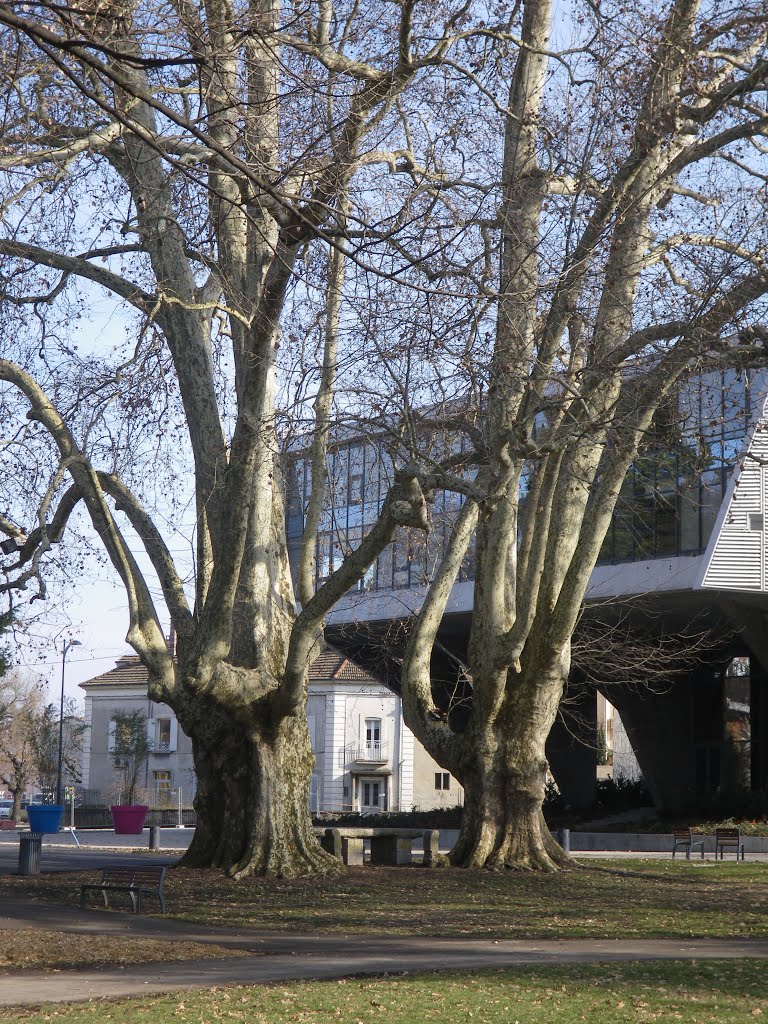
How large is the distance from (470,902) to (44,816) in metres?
18.0

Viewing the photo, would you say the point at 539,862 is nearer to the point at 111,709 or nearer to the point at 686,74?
the point at 686,74

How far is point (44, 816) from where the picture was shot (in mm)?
30344

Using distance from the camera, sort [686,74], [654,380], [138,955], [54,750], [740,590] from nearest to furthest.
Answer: [138,955], [686,74], [654,380], [740,590], [54,750]

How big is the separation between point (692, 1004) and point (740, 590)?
21.8 metres

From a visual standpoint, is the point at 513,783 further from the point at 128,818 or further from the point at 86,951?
the point at 128,818

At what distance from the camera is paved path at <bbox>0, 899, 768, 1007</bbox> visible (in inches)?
366

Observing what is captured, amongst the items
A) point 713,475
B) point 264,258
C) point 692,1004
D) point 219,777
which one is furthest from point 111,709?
point 692,1004

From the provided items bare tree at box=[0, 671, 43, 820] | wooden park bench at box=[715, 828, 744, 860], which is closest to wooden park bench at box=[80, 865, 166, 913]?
wooden park bench at box=[715, 828, 744, 860]

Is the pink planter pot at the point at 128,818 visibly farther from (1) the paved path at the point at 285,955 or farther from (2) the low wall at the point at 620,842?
(1) the paved path at the point at 285,955

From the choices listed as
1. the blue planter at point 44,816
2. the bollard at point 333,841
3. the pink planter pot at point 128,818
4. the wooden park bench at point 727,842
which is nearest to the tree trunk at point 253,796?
the bollard at point 333,841

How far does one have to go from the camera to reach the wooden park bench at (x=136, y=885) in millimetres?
13836

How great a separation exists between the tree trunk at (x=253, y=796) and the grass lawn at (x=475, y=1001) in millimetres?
7647

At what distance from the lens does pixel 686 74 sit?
13.9 metres

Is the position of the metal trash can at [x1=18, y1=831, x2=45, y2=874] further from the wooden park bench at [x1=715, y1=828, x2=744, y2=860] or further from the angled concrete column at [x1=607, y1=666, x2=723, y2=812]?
the angled concrete column at [x1=607, y1=666, x2=723, y2=812]
